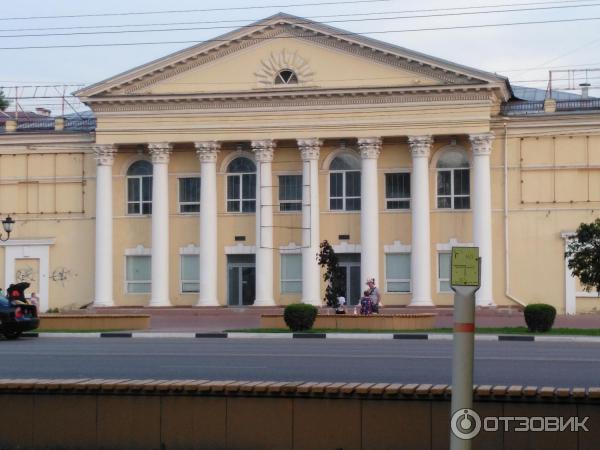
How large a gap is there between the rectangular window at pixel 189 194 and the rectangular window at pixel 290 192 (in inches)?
142

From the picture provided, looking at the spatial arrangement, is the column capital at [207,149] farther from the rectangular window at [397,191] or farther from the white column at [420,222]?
the white column at [420,222]

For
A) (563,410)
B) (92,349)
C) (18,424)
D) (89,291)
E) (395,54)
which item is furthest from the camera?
(89,291)

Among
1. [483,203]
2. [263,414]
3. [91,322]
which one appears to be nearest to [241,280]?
[483,203]

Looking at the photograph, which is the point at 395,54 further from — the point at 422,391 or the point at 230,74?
the point at 422,391

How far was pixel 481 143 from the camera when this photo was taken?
47.4 m

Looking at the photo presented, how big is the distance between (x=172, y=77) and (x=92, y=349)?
25098 millimetres

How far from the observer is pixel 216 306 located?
49.5 metres

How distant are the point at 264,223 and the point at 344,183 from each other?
3.69m

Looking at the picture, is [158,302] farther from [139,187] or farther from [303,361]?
[303,361]

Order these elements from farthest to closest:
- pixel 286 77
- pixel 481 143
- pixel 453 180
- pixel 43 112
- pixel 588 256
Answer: pixel 43 112, pixel 286 77, pixel 453 180, pixel 481 143, pixel 588 256

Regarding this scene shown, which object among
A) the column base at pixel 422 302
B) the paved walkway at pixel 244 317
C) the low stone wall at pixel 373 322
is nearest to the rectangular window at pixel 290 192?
the paved walkway at pixel 244 317

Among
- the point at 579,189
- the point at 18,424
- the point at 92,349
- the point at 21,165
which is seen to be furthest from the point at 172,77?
A: the point at 18,424

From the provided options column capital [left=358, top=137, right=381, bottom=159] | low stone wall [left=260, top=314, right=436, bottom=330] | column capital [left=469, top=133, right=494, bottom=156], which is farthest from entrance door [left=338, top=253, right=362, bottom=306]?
low stone wall [left=260, top=314, right=436, bottom=330]

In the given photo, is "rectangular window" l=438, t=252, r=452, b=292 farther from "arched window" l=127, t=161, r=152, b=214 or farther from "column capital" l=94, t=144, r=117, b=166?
"column capital" l=94, t=144, r=117, b=166
